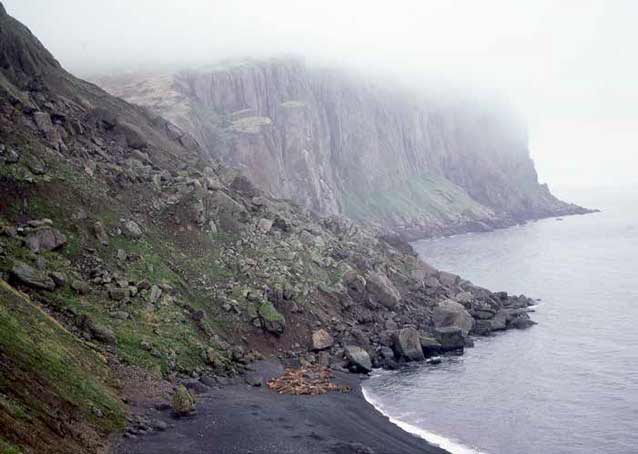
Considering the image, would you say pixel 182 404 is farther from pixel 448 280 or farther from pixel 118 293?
pixel 448 280

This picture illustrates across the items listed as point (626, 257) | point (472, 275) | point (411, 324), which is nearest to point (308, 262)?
point (411, 324)

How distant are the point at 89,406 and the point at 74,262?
1831 centimetres

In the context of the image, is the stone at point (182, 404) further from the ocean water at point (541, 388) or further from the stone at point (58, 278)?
the ocean water at point (541, 388)

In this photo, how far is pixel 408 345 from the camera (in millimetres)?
63125

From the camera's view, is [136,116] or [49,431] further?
[136,116]

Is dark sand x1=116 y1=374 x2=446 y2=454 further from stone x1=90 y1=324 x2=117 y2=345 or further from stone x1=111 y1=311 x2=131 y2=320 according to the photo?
stone x1=111 y1=311 x2=131 y2=320

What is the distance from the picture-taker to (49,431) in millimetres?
28609

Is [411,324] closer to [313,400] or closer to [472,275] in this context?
[313,400]

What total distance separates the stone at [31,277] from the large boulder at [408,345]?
3399 cm

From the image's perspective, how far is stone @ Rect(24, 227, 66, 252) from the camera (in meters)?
47.5

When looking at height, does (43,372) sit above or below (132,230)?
below

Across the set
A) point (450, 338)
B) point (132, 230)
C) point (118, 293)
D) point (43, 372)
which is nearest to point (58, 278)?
point (118, 293)

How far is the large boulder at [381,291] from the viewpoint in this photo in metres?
73.2

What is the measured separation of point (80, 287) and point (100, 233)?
316 inches
